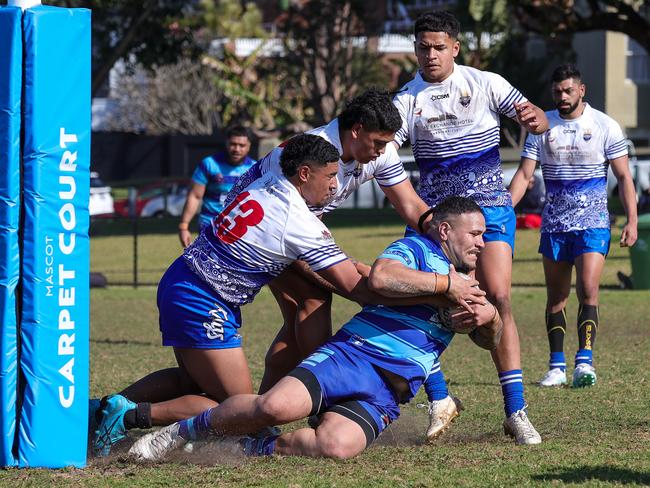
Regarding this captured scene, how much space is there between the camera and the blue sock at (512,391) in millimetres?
6383

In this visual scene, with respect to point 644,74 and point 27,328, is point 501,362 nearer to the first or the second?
point 27,328

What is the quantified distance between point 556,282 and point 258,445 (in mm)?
3836

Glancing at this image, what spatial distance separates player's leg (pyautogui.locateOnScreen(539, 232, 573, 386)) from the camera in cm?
876

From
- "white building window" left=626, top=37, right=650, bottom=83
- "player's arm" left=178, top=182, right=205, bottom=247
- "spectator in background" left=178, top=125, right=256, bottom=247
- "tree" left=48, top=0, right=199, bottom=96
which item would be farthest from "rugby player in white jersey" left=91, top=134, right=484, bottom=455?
"white building window" left=626, top=37, right=650, bottom=83

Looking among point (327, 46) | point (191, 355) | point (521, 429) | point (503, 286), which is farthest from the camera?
point (327, 46)

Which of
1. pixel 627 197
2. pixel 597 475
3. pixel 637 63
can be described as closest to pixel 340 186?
pixel 597 475

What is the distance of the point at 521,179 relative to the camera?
847cm

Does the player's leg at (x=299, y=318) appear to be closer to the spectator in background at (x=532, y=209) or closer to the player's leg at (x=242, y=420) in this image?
the player's leg at (x=242, y=420)

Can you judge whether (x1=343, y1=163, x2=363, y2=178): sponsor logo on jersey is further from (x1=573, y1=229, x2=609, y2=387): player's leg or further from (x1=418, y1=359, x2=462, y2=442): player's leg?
(x1=573, y1=229, x2=609, y2=387): player's leg

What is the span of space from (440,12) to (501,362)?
2.10m

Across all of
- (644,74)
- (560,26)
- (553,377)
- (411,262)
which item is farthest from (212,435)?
(644,74)

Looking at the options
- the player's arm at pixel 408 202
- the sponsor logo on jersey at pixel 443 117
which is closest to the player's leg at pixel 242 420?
the player's arm at pixel 408 202

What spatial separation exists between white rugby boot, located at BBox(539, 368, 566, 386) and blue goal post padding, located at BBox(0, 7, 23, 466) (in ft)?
14.0

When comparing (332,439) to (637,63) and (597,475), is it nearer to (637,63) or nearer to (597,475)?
(597,475)
